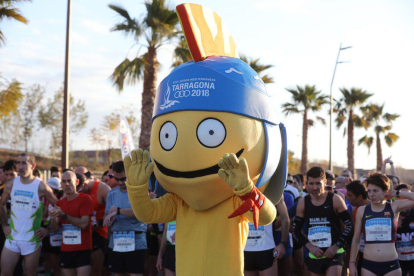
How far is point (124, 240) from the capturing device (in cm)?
527

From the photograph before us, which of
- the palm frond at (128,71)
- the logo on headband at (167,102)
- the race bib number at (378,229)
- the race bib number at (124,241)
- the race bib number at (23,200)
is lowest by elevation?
the race bib number at (124,241)

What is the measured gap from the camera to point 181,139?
9.05 feet

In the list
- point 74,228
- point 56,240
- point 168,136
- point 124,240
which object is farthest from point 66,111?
point 168,136

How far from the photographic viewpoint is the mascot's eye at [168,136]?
2818mm

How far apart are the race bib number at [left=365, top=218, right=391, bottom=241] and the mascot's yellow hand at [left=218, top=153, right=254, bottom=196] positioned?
119 inches

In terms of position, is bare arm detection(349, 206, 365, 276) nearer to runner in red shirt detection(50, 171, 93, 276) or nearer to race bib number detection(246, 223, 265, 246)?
race bib number detection(246, 223, 265, 246)

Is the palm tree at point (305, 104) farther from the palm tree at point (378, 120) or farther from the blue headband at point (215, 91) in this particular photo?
the blue headband at point (215, 91)

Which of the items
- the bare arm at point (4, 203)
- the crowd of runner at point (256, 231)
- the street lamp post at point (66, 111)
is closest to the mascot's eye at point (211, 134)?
the crowd of runner at point (256, 231)

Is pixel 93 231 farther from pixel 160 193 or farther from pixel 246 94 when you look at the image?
pixel 246 94

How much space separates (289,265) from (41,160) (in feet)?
101

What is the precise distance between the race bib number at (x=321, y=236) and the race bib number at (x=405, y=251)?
1341 millimetres

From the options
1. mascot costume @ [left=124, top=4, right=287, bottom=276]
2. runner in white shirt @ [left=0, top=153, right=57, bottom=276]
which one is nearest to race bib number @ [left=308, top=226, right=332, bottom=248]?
mascot costume @ [left=124, top=4, right=287, bottom=276]

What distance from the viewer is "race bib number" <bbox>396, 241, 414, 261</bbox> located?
543cm

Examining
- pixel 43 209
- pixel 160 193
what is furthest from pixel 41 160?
pixel 160 193
